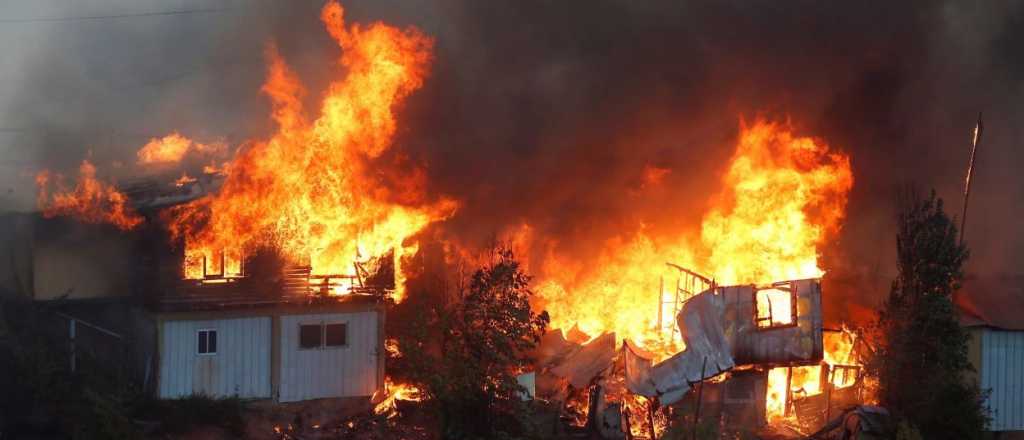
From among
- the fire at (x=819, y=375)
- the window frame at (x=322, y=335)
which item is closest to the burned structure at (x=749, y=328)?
the fire at (x=819, y=375)

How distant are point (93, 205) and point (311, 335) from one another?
17.7 ft

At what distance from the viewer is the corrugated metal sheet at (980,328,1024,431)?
18000mm

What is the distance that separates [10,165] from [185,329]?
40.2ft

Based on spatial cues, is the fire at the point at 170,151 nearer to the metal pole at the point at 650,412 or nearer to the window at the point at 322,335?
the window at the point at 322,335

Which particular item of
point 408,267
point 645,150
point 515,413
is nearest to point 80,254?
point 408,267

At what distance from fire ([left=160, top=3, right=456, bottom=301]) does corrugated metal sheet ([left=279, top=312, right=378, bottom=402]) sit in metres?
1.27

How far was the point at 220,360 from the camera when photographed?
1738 cm

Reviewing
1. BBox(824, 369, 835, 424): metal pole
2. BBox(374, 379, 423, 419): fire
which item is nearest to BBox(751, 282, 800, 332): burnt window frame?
BBox(824, 369, 835, 424): metal pole

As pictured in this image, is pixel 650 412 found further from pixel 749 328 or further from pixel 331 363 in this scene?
pixel 331 363

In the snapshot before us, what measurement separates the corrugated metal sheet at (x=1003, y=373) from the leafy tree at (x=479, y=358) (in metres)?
9.45

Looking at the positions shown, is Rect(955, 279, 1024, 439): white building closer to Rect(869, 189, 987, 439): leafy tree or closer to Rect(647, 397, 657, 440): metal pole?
Rect(869, 189, 987, 439): leafy tree

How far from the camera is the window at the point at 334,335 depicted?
18438mm

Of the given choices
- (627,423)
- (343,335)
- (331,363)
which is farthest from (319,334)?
(627,423)

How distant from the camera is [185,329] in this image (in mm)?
17172
